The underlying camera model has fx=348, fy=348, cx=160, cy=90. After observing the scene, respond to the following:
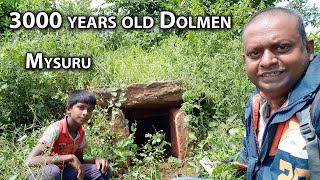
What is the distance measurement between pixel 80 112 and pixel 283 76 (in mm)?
2205

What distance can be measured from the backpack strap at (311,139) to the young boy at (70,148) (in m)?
2.10

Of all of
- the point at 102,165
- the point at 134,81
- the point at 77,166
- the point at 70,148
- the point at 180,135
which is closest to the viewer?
the point at 77,166

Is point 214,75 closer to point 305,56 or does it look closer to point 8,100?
point 8,100

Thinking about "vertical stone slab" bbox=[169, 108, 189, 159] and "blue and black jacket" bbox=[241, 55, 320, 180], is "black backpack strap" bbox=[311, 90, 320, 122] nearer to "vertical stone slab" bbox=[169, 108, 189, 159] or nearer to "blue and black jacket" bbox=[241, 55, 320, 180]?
"blue and black jacket" bbox=[241, 55, 320, 180]

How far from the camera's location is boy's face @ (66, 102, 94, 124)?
333 cm

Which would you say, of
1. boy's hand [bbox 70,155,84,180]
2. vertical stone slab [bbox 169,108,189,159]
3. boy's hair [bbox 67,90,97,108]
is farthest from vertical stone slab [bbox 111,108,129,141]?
boy's hand [bbox 70,155,84,180]

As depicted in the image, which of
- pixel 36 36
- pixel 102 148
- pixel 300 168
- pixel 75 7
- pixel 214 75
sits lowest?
pixel 102 148

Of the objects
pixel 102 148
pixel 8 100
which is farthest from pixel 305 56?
pixel 8 100

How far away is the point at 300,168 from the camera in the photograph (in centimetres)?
150

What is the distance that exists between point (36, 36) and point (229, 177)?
13.4ft

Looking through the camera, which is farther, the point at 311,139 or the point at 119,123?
the point at 119,123

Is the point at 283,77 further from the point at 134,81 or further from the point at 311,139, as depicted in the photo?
the point at 134,81

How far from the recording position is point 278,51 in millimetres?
1601

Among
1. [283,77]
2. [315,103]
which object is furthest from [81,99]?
[315,103]
